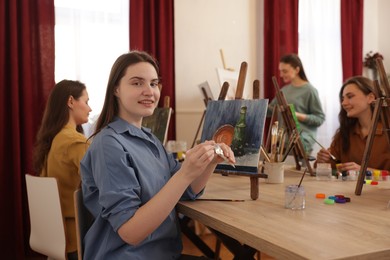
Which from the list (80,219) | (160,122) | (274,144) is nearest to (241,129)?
(274,144)

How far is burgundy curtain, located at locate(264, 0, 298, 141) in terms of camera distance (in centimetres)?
450

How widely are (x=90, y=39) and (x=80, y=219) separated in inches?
102

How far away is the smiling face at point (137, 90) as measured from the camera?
1.46 meters

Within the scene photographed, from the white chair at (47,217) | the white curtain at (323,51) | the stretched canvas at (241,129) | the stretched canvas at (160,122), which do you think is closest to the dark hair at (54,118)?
the white chair at (47,217)

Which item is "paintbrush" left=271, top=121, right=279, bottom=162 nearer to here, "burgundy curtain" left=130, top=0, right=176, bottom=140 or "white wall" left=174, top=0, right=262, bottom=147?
"burgundy curtain" left=130, top=0, right=176, bottom=140

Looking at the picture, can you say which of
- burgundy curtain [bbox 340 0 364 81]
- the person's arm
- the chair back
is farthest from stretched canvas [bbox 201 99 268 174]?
burgundy curtain [bbox 340 0 364 81]

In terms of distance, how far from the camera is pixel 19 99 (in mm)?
3428

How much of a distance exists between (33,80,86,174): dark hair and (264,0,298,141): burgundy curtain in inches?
99.3

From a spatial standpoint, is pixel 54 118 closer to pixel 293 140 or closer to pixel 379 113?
pixel 293 140

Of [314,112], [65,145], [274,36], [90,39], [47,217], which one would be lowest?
[47,217]

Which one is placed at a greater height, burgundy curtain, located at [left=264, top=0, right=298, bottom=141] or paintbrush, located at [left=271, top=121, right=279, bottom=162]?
burgundy curtain, located at [left=264, top=0, right=298, bottom=141]

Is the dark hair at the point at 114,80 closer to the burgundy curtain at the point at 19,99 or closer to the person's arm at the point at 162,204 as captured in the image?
the person's arm at the point at 162,204

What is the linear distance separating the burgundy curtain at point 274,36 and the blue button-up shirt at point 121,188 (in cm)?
312

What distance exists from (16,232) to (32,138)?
73cm
